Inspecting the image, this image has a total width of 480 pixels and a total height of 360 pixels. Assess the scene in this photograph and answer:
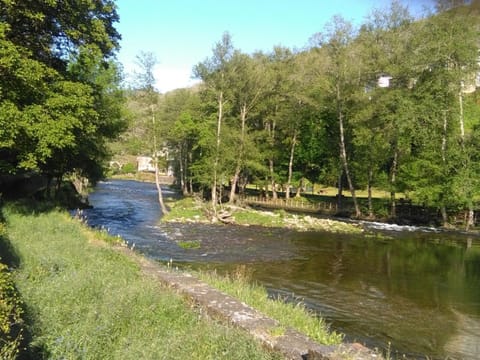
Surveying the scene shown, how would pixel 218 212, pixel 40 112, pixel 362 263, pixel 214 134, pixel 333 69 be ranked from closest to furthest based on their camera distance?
pixel 40 112 → pixel 362 263 → pixel 218 212 → pixel 333 69 → pixel 214 134

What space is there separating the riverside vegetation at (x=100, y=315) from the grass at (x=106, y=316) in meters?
0.01

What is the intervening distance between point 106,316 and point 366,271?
14.8 meters

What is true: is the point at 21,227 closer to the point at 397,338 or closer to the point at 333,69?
the point at 397,338

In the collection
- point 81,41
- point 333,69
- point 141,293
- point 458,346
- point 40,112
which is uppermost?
point 333,69

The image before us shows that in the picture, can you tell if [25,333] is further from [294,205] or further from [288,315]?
[294,205]

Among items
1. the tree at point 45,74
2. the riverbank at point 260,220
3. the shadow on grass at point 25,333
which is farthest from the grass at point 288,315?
the riverbank at point 260,220

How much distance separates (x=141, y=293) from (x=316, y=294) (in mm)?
8384

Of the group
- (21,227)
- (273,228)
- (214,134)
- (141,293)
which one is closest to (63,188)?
(214,134)

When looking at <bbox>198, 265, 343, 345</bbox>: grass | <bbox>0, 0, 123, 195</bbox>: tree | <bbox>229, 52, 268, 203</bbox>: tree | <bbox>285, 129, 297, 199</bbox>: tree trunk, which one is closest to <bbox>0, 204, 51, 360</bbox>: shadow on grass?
<bbox>198, 265, 343, 345</bbox>: grass

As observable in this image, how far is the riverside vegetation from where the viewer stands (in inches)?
241

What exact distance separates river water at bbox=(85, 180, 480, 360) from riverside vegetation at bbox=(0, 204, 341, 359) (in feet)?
11.5

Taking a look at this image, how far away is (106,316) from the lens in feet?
23.6

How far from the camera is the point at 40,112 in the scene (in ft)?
59.5

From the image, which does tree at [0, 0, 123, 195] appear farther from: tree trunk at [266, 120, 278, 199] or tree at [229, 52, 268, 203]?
tree trunk at [266, 120, 278, 199]
